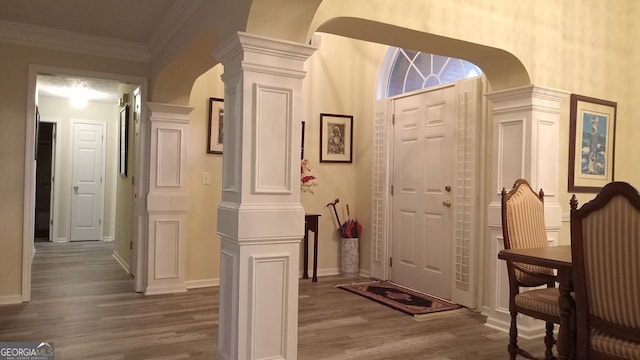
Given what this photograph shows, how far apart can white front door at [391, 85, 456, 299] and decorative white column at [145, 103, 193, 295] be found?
86.7 inches

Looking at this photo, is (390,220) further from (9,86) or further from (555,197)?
(9,86)

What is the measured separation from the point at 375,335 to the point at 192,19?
8.37 ft

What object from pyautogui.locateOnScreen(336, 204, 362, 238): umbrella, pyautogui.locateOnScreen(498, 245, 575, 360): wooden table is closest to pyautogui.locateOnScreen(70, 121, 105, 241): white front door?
pyautogui.locateOnScreen(336, 204, 362, 238): umbrella

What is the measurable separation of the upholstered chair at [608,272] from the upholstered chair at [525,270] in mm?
543

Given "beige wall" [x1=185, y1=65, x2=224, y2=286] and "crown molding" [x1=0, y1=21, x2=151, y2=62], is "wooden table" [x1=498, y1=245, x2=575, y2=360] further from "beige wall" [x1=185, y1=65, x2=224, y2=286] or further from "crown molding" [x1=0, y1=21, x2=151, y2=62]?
"crown molding" [x1=0, y1=21, x2=151, y2=62]

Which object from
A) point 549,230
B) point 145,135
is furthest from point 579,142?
point 145,135

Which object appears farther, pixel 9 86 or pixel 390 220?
pixel 390 220

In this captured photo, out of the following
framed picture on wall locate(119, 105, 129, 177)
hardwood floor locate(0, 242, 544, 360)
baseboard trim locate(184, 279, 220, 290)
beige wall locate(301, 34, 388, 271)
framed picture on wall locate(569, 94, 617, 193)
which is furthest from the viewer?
framed picture on wall locate(119, 105, 129, 177)

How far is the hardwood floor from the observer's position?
293 cm

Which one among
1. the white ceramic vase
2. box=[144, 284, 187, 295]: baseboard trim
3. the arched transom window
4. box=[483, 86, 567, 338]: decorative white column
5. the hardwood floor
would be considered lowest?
the hardwood floor

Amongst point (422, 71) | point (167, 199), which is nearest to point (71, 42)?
point (167, 199)

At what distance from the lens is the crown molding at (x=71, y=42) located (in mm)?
3902

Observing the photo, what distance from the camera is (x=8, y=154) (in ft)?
12.8

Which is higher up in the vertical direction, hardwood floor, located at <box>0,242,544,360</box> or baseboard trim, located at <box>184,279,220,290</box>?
baseboard trim, located at <box>184,279,220,290</box>
